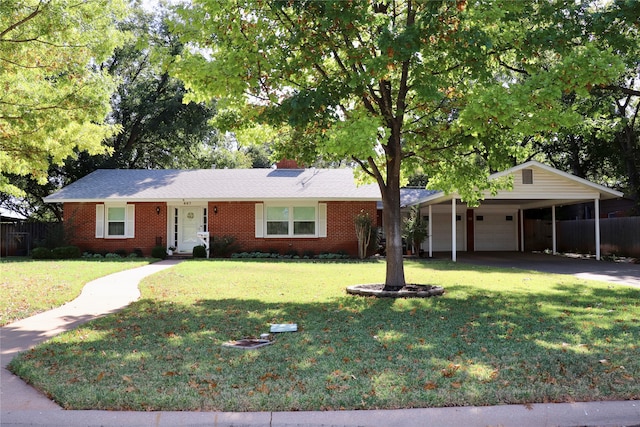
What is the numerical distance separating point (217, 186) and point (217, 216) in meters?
1.81

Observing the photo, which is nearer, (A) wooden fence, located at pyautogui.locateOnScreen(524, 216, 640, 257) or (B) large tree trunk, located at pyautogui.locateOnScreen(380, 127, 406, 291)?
(B) large tree trunk, located at pyautogui.locateOnScreen(380, 127, 406, 291)

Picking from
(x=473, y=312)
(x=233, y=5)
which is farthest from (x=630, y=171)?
(x=233, y=5)

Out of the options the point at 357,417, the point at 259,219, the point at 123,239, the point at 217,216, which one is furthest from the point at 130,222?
the point at 357,417

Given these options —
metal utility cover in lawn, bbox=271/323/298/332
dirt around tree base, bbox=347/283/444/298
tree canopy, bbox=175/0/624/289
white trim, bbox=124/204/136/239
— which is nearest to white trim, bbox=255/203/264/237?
white trim, bbox=124/204/136/239

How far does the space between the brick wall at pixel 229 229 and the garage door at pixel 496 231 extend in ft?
29.2

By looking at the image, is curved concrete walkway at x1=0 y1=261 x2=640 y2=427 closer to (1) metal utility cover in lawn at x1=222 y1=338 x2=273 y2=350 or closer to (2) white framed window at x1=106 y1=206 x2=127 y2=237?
(1) metal utility cover in lawn at x1=222 y1=338 x2=273 y2=350

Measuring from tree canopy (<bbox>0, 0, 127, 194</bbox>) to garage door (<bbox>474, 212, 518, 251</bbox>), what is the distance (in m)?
22.9

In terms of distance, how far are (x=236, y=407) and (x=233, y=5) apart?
8.02 meters

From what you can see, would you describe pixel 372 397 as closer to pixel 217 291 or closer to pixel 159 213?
pixel 217 291

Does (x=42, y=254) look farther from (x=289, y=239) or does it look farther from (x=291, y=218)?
(x=291, y=218)

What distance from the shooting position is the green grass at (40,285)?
9.77m

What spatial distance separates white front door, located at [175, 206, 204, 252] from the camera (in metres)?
24.9

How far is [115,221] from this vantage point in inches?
973

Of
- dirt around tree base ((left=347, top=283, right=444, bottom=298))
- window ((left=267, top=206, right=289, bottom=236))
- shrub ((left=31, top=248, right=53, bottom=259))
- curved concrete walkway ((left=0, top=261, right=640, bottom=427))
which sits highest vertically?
window ((left=267, top=206, right=289, bottom=236))
